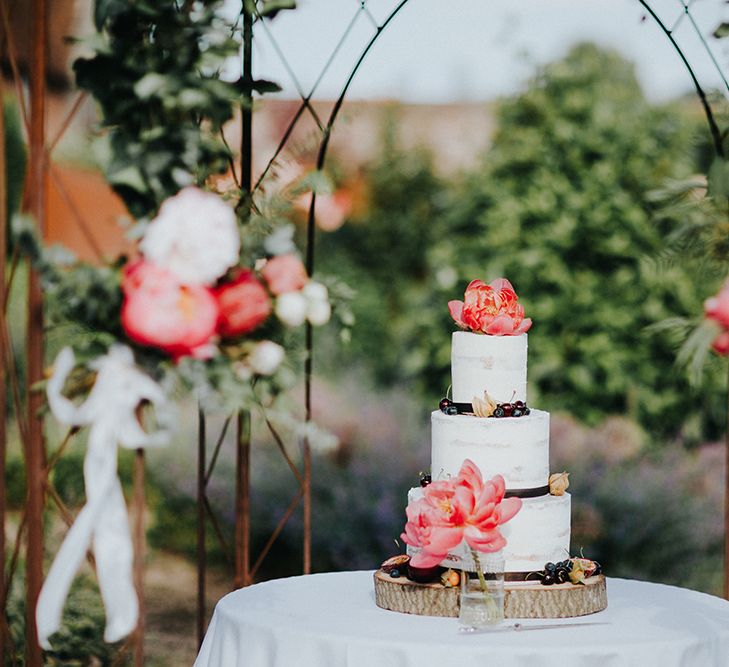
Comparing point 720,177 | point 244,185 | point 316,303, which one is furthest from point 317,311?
point 720,177

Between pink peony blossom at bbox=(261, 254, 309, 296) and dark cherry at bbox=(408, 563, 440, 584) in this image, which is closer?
pink peony blossom at bbox=(261, 254, 309, 296)

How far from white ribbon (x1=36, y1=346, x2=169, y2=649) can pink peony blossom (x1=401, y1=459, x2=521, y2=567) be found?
0.73m

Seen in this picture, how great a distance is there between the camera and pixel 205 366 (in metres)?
2.37

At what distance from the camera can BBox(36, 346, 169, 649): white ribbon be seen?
2.37 m

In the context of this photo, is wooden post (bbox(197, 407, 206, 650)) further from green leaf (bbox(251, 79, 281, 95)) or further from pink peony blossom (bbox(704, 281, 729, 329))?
pink peony blossom (bbox(704, 281, 729, 329))

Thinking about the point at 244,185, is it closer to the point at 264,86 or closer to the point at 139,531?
the point at 264,86

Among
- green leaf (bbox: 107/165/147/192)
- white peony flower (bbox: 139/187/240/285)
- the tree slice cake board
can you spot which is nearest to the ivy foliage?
green leaf (bbox: 107/165/147/192)

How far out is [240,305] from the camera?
7.88 feet

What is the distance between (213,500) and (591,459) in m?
2.25

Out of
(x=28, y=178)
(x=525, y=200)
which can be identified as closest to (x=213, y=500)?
(x=525, y=200)

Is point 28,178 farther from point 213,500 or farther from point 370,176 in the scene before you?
point 370,176

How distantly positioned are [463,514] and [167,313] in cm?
91

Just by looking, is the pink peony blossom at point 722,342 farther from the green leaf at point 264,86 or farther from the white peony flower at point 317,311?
the green leaf at point 264,86

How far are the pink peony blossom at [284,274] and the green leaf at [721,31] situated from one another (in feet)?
5.14
